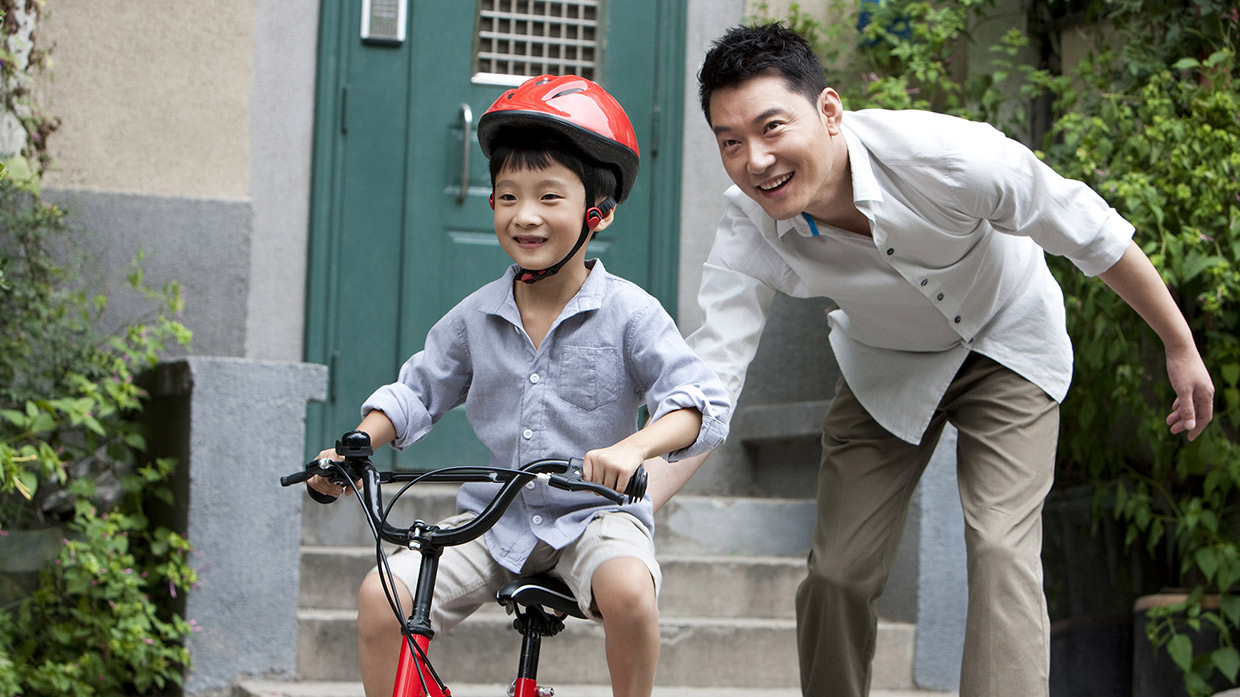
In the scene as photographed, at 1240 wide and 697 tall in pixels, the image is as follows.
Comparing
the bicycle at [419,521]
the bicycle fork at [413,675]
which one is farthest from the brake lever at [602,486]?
the bicycle fork at [413,675]

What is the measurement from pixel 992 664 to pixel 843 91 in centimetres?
356

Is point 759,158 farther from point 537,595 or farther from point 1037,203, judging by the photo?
point 537,595

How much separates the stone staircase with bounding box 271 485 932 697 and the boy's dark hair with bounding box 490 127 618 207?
2222 millimetres

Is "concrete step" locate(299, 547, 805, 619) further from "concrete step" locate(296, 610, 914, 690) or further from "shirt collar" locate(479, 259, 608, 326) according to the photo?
"shirt collar" locate(479, 259, 608, 326)

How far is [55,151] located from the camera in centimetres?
504

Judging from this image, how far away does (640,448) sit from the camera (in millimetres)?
2057

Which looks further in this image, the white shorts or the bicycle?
the white shorts

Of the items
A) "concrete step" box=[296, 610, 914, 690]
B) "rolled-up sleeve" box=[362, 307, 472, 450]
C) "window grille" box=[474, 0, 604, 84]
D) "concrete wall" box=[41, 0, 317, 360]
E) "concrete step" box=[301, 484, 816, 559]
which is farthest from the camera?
"window grille" box=[474, 0, 604, 84]

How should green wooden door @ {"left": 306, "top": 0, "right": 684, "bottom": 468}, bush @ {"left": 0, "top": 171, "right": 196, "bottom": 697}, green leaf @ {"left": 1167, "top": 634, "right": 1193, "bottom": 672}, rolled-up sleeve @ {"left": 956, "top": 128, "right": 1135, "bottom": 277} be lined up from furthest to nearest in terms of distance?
green wooden door @ {"left": 306, "top": 0, "right": 684, "bottom": 468} → green leaf @ {"left": 1167, "top": 634, "right": 1193, "bottom": 672} → bush @ {"left": 0, "top": 171, "right": 196, "bottom": 697} → rolled-up sleeve @ {"left": 956, "top": 128, "right": 1135, "bottom": 277}

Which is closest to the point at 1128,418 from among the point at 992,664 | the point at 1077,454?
the point at 1077,454

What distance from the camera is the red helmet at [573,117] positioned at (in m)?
2.32

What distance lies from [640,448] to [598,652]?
8.04 feet

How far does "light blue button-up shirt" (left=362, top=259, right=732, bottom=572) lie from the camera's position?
2.41 metres

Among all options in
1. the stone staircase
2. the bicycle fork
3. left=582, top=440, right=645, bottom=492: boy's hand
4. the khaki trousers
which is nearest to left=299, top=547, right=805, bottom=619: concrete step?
the stone staircase
